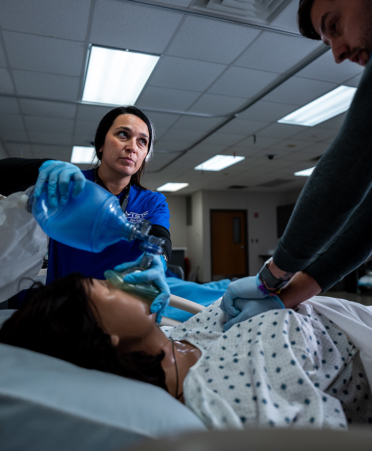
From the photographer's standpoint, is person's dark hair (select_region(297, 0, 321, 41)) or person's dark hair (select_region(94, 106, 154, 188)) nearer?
person's dark hair (select_region(297, 0, 321, 41))

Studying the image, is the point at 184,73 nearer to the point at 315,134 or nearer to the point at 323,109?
the point at 323,109

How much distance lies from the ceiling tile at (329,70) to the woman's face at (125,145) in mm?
2159

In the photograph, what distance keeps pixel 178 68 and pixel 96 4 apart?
3.14ft

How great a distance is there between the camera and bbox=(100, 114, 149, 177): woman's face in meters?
1.38

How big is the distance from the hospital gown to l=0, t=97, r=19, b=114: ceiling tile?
3612mm

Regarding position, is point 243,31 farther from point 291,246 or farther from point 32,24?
point 291,246

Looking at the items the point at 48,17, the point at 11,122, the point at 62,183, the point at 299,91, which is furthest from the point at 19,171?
the point at 11,122

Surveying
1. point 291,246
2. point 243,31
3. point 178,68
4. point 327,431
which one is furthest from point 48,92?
point 327,431

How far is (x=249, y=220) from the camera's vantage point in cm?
960

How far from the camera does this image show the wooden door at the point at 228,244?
934 cm

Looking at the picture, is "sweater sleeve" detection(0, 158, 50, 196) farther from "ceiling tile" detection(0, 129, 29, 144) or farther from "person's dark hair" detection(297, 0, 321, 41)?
"ceiling tile" detection(0, 129, 29, 144)

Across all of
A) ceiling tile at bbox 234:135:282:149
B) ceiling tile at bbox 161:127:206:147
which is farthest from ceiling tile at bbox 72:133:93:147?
ceiling tile at bbox 234:135:282:149

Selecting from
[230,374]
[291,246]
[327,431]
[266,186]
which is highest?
[266,186]

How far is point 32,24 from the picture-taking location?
2.31 meters
